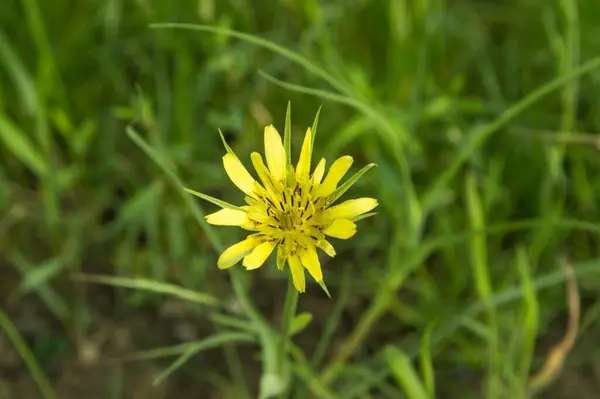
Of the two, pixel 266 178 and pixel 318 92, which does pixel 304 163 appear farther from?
pixel 318 92

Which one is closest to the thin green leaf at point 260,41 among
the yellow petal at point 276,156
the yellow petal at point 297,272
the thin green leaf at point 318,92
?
the thin green leaf at point 318,92

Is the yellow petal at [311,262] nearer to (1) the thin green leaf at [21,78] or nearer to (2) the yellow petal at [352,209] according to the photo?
(2) the yellow petal at [352,209]

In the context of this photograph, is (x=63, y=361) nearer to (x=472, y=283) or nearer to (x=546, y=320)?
(x=472, y=283)

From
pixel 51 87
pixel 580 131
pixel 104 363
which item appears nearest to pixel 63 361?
pixel 104 363

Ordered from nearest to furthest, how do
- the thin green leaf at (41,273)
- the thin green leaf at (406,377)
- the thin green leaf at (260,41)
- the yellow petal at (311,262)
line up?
the yellow petal at (311,262), the thin green leaf at (260,41), the thin green leaf at (406,377), the thin green leaf at (41,273)

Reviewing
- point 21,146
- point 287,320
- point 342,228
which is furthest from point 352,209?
point 21,146
